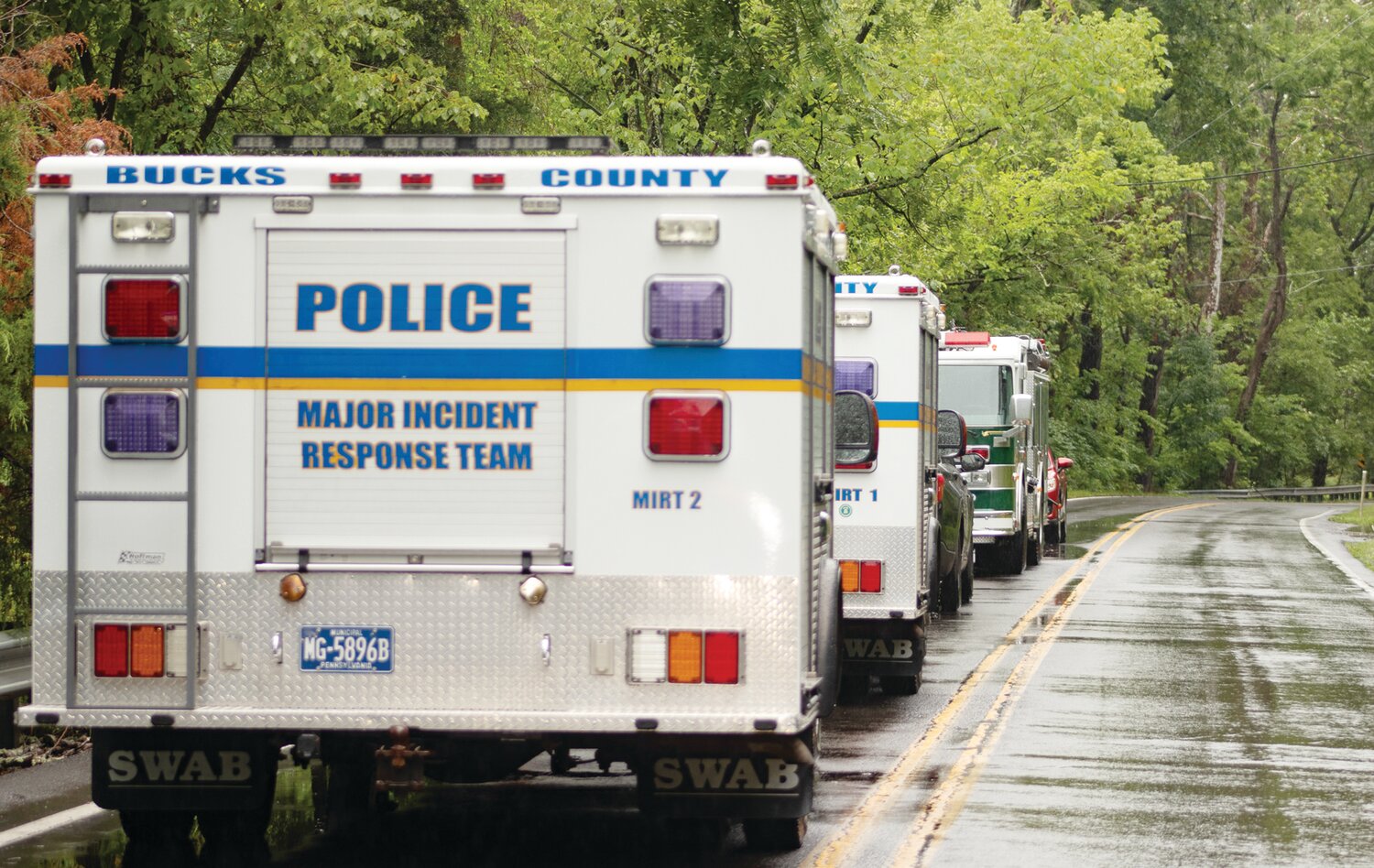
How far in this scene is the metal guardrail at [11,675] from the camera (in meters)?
10.3

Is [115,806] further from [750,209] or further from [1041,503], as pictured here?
[1041,503]

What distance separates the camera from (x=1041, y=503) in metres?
→ 29.8

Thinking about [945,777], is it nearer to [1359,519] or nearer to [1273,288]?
[1359,519]

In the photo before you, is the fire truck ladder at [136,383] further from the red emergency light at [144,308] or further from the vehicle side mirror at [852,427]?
the vehicle side mirror at [852,427]

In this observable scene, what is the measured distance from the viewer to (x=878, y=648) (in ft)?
45.2

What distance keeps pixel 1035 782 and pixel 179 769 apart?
15.8ft

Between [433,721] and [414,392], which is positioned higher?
[414,392]

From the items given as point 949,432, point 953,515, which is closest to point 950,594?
point 949,432

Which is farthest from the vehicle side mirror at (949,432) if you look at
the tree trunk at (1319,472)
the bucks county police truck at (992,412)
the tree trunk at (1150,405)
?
the tree trunk at (1319,472)

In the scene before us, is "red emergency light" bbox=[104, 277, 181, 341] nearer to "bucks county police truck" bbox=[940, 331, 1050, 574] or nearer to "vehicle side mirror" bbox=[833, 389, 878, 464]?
"vehicle side mirror" bbox=[833, 389, 878, 464]

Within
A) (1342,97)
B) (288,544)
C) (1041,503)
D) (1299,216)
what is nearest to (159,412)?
(288,544)

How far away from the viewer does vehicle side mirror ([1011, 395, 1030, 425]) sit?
2555 centimetres

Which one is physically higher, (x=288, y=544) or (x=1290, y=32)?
(x=1290, y=32)

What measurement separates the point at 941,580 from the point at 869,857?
10894mm
